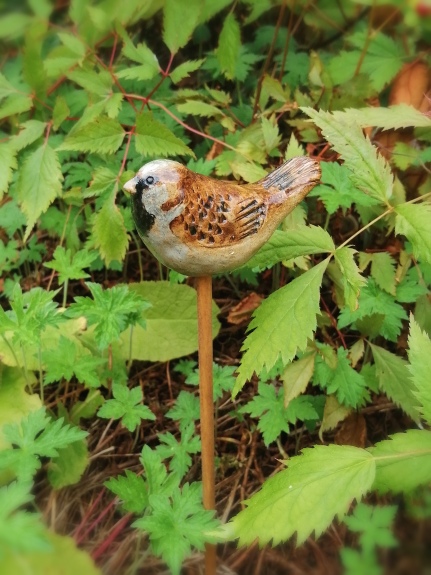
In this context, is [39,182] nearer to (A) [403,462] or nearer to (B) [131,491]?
(B) [131,491]

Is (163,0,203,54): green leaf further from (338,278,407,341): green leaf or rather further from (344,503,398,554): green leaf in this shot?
(344,503,398,554): green leaf

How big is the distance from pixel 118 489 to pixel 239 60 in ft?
4.83

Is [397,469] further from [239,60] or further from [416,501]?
[239,60]

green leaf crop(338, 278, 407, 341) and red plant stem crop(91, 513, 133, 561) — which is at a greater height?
green leaf crop(338, 278, 407, 341)

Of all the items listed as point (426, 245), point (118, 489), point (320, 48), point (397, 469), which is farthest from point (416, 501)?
point (320, 48)

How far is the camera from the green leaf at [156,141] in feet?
5.01

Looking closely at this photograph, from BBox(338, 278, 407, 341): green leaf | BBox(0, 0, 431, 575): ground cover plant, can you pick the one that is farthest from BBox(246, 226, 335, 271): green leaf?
BBox(338, 278, 407, 341): green leaf

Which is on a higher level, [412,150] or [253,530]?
[412,150]

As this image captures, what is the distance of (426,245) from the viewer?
1.18m

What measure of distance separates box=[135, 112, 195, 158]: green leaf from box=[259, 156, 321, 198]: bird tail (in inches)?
15.5

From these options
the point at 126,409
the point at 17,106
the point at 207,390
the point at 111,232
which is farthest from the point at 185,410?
the point at 17,106

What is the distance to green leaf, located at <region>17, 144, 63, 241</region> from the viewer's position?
5.18ft

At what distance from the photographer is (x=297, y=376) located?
1.47 metres

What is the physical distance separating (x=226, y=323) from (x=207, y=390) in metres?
0.69
